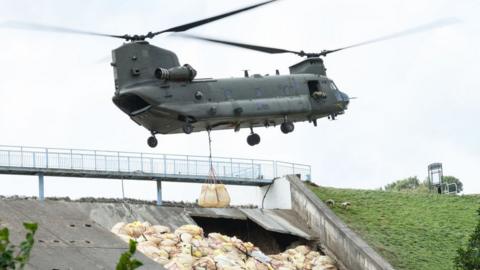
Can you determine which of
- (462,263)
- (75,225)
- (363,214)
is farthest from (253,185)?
(75,225)

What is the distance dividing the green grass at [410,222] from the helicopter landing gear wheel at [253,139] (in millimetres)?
3778

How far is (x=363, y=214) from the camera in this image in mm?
41312

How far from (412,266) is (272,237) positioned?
547 cm

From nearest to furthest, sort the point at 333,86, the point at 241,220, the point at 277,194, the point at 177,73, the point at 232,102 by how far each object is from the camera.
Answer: the point at 177,73 < the point at 241,220 < the point at 232,102 < the point at 333,86 < the point at 277,194

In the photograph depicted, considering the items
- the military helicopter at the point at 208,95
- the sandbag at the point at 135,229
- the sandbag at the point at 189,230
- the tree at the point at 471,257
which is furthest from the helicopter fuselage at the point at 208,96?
the tree at the point at 471,257

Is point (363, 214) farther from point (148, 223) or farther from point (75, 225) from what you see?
point (75, 225)

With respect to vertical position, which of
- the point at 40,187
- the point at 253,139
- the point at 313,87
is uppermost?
the point at 313,87

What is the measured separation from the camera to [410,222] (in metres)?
41.4

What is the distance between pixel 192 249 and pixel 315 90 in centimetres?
1320

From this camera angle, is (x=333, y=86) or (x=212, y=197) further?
(x=333, y=86)

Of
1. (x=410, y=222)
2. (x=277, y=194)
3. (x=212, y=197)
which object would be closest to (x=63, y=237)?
(x=212, y=197)

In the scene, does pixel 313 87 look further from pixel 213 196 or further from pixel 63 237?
pixel 63 237

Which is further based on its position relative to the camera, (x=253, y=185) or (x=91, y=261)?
(x=253, y=185)

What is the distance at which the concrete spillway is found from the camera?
2166 cm
